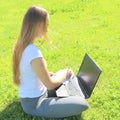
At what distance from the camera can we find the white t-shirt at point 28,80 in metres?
4.95

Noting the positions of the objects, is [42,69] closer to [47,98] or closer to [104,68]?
[47,98]

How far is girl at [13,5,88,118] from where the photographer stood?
4875mm

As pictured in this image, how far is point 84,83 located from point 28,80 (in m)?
1.05

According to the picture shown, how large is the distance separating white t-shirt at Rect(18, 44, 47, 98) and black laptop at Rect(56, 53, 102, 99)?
0.35m

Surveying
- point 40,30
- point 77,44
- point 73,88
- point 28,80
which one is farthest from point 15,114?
point 77,44

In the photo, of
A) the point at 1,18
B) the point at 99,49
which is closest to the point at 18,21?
the point at 1,18

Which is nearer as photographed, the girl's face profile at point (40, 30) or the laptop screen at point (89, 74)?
the girl's face profile at point (40, 30)

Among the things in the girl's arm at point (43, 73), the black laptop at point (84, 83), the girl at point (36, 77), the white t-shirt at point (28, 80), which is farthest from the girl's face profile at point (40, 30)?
the black laptop at point (84, 83)

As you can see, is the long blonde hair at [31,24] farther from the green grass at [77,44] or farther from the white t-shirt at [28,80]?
the green grass at [77,44]

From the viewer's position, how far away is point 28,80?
513 cm

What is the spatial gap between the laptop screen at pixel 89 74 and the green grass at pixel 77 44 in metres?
0.33

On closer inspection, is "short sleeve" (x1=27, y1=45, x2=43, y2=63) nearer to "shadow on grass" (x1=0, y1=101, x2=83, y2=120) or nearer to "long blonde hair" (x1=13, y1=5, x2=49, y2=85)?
"long blonde hair" (x1=13, y1=5, x2=49, y2=85)

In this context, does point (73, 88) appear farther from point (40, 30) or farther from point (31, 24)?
point (31, 24)

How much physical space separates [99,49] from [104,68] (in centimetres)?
117
